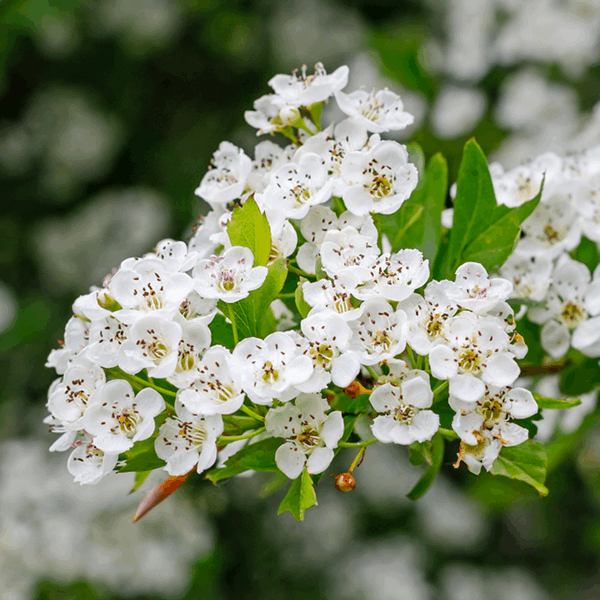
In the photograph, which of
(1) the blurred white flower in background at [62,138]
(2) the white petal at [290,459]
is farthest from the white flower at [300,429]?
(1) the blurred white flower in background at [62,138]

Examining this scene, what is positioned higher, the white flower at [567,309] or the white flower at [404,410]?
the white flower at [404,410]

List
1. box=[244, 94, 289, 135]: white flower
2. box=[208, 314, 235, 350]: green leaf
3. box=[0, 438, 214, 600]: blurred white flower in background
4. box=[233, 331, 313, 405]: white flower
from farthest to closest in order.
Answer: box=[0, 438, 214, 600]: blurred white flower in background, box=[244, 94, 289, 135]: white flower, box=[208, 314, 235, 350]: green leaf, box=[233, 331, 313, 405]: white flower

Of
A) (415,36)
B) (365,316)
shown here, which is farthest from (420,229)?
(415,36)

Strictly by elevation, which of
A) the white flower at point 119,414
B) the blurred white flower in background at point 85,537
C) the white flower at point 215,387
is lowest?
the blurred white flower in background at point 85,537

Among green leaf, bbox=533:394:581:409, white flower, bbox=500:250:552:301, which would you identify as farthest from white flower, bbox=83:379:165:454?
white flower, bbox=500:250:552:301

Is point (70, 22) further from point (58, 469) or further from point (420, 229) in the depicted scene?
point (420, 229)

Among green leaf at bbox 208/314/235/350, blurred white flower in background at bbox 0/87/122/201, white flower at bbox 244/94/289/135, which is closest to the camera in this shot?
green leaf at bbox 208/314/235/350

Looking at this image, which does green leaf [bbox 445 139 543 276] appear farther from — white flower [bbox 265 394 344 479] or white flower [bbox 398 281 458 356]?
white flower [bbox 265 394 344 479]

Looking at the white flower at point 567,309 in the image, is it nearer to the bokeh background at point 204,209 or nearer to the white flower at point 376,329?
the white flower at point 376,329

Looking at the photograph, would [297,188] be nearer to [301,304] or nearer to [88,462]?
[301,304]
